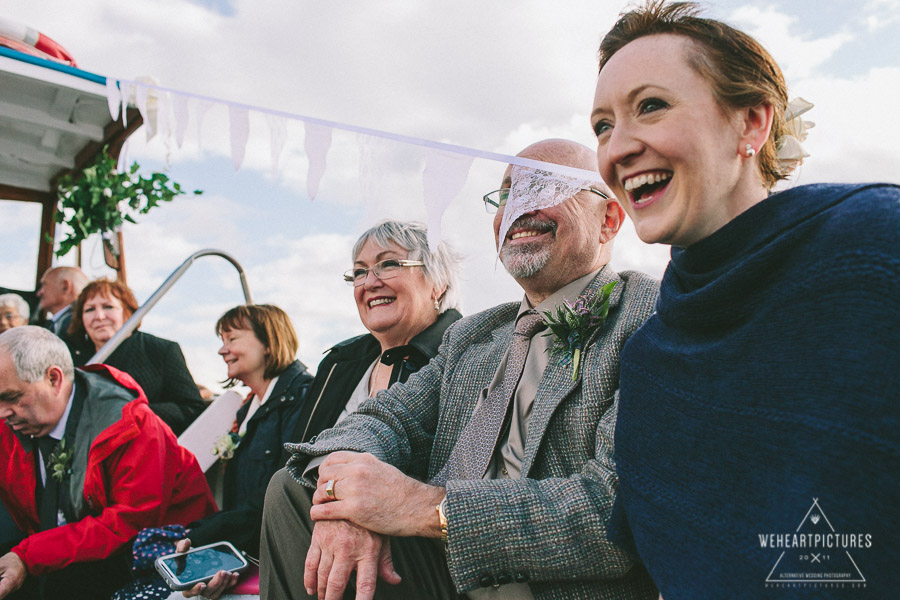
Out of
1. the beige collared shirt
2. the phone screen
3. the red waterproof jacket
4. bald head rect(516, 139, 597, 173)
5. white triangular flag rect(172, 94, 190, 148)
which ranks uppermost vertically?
white triangular flag rect(172, 94, 190, 148)

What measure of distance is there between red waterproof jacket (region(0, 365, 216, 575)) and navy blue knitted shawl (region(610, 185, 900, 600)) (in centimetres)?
225

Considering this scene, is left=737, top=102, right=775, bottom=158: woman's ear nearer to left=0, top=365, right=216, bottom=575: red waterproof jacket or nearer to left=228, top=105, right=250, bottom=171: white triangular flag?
left=228, top=105, right=250, bottom=171: white triangular flag

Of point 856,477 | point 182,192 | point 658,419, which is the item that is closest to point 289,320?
point 182,192

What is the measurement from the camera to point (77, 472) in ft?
9.36

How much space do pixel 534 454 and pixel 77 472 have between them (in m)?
A: 2.38

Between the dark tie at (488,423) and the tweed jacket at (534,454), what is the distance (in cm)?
9

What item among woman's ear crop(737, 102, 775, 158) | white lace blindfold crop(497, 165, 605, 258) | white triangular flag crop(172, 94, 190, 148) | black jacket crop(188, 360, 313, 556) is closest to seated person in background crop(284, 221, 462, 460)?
black jacket crop(188, 360, 313, 556)

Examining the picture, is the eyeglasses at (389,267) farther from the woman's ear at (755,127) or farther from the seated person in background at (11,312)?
the seated person in background at (11,312)

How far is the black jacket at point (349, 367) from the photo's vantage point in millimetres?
2818

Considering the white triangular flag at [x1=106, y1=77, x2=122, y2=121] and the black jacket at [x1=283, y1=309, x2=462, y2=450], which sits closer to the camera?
the black jacket at [x1=283, y1=309, x2=462, y2=450]

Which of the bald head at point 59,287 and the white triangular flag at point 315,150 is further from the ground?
the white triangular flag at point 315,150

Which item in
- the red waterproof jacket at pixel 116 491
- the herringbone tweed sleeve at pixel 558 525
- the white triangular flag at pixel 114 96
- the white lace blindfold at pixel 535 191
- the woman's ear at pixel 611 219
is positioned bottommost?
the red waterproof jacket at pixel 116 491

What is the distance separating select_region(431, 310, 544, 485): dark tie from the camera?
171 cm

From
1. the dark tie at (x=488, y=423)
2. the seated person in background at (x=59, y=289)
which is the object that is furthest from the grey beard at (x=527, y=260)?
the seated person in background at (x=59, y=289)
